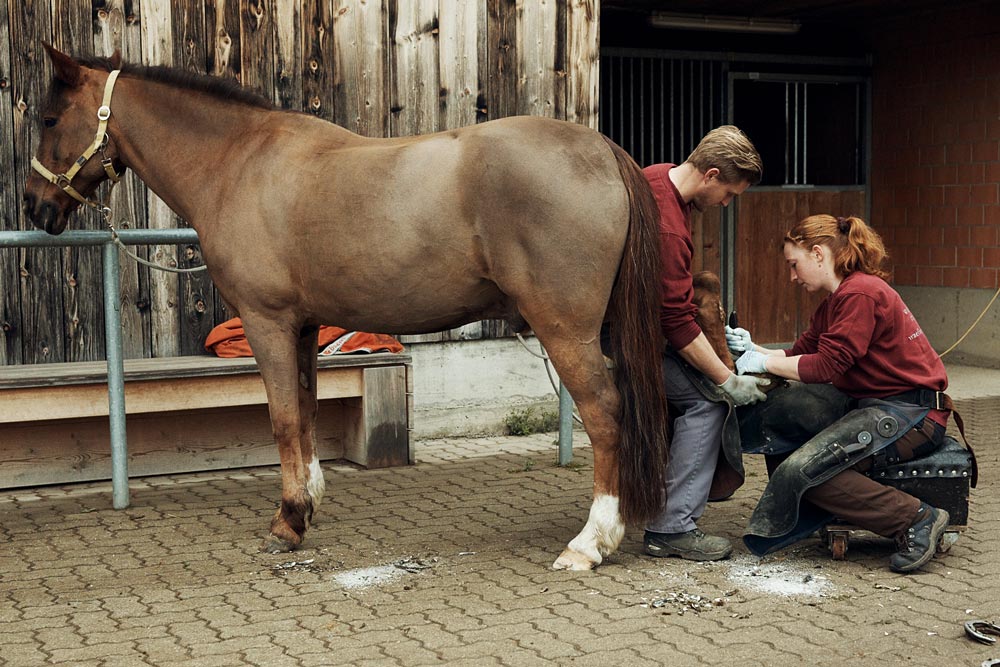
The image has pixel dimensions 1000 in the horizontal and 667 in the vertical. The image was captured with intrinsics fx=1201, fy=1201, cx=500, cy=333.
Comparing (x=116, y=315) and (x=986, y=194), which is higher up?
(x=986, y=194)

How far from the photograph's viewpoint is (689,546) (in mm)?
4613

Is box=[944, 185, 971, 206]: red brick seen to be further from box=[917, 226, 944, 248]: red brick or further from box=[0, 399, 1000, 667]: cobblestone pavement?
box=[0, 399, 1000, 667]: cobblestone pavement

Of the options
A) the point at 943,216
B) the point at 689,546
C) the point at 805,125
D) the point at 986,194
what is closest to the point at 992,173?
the point at 986,194

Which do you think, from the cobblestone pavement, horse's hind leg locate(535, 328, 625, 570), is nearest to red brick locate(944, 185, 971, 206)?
the cobblestone pavement

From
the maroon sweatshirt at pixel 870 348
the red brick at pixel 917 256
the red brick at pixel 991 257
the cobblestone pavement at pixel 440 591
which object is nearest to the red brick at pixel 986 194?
the red brick at pixel 991 257

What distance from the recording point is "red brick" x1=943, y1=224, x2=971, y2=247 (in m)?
9.95

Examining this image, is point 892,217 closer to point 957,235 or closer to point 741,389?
point 957,235

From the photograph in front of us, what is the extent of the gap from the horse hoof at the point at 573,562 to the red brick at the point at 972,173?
6.73m

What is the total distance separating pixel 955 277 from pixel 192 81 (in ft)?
23.5

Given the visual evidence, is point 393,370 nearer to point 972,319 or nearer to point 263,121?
point 263,121

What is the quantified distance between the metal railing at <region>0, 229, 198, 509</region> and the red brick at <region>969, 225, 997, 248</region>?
676cm

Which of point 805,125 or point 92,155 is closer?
point 92,155

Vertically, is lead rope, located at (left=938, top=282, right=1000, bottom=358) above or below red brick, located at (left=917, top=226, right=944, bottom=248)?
below

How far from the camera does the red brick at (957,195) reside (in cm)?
996
